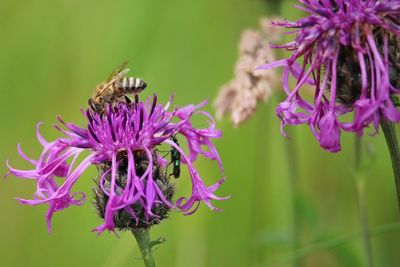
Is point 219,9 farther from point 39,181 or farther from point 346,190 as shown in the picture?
point 39,181

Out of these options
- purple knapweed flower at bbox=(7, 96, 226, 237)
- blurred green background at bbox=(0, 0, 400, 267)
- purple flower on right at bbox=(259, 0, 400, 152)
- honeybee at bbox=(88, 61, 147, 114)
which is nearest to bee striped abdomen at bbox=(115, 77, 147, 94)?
honeybee at bbox=(88, 61, 147, 114)

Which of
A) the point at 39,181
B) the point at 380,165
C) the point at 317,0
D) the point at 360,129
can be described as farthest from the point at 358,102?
the point at 380,165

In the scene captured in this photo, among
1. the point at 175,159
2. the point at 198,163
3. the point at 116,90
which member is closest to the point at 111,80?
the point at 116,90

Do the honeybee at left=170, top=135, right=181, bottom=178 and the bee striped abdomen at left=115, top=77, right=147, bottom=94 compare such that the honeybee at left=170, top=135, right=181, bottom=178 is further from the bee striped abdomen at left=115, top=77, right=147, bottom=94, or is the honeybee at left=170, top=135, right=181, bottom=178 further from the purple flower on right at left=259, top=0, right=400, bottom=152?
the purple flower on right at left=259, top=0, right=400, bottom=152

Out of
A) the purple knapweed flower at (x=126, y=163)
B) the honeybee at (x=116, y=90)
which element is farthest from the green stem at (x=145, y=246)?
the honeybee at (x=116, y=90)

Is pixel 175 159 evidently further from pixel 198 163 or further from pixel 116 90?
pixel 198 163

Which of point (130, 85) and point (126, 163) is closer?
point (126, 163)
